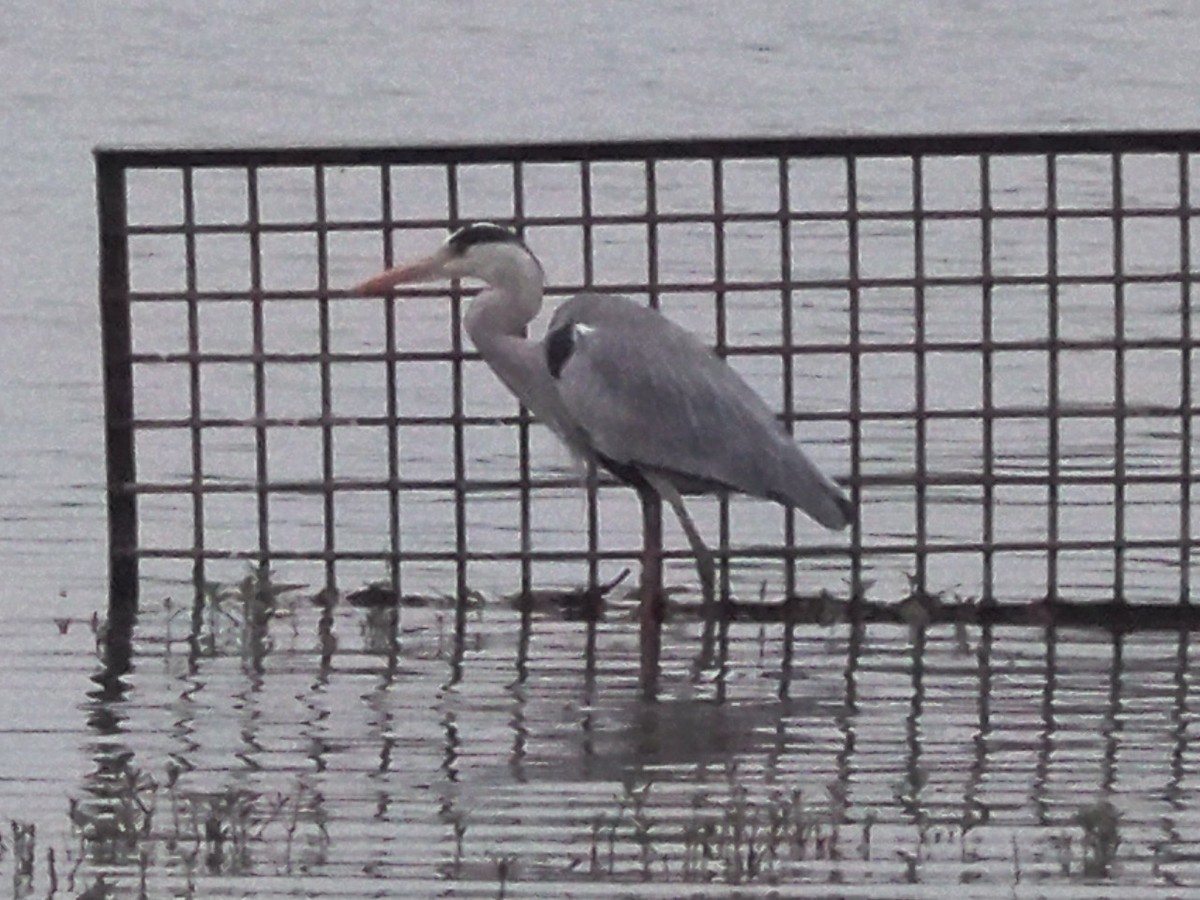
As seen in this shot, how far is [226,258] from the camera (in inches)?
919

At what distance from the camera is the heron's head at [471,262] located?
1066 cm

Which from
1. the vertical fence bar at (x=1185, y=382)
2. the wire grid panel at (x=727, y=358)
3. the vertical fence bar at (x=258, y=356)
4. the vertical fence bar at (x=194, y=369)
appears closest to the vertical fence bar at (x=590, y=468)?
the wire grid panel at (x=727, y=358)

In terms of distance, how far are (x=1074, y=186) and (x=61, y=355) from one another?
9.35 metres

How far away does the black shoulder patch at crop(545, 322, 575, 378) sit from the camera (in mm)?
→ 10648

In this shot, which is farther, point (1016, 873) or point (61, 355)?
point (61, 355)

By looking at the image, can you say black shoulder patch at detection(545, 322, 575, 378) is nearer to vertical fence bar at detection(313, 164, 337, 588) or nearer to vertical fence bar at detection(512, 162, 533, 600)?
vertical fence bar at detection(512, 162, 533, 600)

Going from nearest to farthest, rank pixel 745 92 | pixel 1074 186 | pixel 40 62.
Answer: pixel 1074 186
pixel 745 92
pixel 40 62

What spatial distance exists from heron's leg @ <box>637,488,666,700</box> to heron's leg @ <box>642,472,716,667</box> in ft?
0.21

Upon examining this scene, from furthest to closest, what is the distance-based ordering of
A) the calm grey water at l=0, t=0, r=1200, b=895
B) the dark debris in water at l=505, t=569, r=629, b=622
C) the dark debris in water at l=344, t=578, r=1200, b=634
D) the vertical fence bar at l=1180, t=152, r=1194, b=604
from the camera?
the dark debris in water at l=505, t=569, r=629, b=622 < the dark debris in water at l=344, t=578, r=1200, b=634 < the vertical fence bar at l=1180, t=152, r=1194, b=604 < the calm grey water at l=0, t=0, r=1200, b=895

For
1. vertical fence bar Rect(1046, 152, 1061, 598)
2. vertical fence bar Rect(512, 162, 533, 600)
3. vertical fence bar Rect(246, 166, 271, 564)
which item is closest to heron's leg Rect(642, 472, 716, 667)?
vertical fence bar Rect(512, 162, 533, 600)

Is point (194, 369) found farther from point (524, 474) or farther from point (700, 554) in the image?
point (700, 554)

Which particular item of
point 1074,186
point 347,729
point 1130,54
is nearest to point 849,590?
point 347,729

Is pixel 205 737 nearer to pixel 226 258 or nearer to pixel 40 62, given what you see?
pixel 226 258

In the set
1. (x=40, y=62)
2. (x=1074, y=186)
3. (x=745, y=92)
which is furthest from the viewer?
(x=40, y=62)
